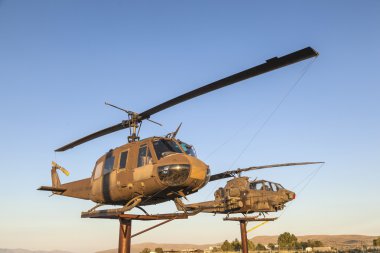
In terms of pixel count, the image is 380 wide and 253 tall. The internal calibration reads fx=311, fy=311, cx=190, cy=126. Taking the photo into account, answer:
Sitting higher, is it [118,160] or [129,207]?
[118,160]

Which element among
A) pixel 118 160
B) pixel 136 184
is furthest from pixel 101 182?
pixel 136 184

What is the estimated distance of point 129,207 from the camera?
10.2 meters

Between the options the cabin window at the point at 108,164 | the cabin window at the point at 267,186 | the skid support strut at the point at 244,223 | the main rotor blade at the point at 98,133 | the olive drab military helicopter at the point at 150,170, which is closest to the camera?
the olive drab military helicopter at the point at 150,170

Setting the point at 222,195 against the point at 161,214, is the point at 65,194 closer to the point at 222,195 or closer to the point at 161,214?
the point at 161,214

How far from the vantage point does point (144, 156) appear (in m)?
10.8

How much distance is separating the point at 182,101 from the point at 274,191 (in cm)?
1343

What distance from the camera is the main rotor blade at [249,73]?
6.97 metres

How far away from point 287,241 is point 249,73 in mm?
51299

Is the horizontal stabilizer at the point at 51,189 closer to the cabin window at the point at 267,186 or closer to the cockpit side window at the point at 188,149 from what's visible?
the cockpit side window at the point at 188,149

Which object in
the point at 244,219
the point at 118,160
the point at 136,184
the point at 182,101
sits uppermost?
the point at 182,101

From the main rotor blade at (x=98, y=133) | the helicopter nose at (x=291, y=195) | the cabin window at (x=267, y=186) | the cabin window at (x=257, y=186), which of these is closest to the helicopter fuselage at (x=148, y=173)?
the main rotor blade at (x=98, y=133)

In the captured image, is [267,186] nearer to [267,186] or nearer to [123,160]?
[267,186]

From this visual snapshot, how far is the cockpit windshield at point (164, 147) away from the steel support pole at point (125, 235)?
239 centimetres

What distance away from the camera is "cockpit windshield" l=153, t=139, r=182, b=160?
34.9ft
